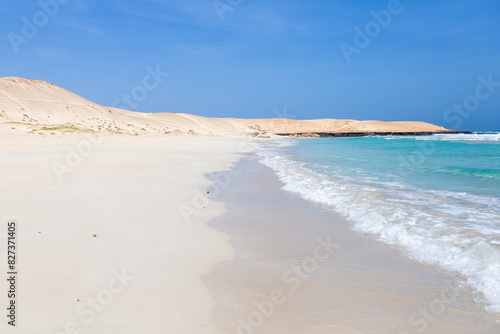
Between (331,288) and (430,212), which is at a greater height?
(430,212)

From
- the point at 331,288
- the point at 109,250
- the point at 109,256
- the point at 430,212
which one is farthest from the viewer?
the point at 430,212

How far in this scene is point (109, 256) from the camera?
354 cm

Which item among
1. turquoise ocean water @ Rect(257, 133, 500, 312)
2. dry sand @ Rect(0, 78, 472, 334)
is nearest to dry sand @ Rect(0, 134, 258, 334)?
dry sand @ Rect(0, 78, 472, 334)

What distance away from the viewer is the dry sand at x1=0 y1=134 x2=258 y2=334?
8.09 feet

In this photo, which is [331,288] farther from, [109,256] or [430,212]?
[430,212]

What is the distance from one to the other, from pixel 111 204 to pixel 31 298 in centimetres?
320

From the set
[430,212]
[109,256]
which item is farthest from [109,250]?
[430,212]

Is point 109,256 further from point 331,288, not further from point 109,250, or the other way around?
point 331,288

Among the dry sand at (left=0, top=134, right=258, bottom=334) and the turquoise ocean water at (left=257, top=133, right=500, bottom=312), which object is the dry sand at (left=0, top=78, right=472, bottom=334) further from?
the turquoise ocean water at (left=257, top=133, right=500, bottom=312)

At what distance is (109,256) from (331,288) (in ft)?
7.10

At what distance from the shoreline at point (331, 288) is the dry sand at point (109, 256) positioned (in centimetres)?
28

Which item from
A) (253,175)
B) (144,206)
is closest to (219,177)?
(253,175)

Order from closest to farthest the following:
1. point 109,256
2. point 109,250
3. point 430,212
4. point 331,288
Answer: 1. point 331,288
2. point 109,256
3. point 109,250
4. point 430,212

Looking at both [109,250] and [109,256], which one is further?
[109,250]
